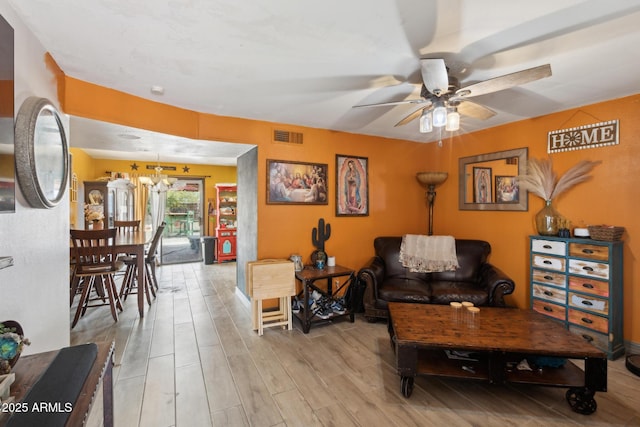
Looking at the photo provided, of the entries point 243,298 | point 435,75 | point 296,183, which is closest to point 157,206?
point 243,298

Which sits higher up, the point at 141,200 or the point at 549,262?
the point at 141,200

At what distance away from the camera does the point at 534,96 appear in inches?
103

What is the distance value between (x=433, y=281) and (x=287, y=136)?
8.83 ft

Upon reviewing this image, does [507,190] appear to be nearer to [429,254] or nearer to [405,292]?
[429,254]

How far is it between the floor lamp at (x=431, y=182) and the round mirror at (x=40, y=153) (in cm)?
407

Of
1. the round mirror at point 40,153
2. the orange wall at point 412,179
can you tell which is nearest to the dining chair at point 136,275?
the orange wall at point 412,179

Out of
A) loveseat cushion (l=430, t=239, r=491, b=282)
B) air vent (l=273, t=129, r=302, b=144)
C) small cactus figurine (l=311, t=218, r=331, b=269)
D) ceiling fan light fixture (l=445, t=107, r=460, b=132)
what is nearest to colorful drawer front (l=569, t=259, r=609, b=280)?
loveseat cushion (l=430, t=239, r=491, b=282)

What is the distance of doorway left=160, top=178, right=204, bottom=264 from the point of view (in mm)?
6848

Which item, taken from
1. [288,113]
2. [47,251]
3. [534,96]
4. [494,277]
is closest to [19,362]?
[47,251]

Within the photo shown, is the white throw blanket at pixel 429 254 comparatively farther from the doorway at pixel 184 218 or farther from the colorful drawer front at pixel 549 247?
the doorway at pixel 184 218

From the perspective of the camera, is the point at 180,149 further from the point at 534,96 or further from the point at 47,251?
the point at 534,96

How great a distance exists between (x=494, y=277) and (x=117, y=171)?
24.5 feet

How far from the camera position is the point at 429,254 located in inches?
140

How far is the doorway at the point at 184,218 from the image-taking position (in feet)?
22.5
